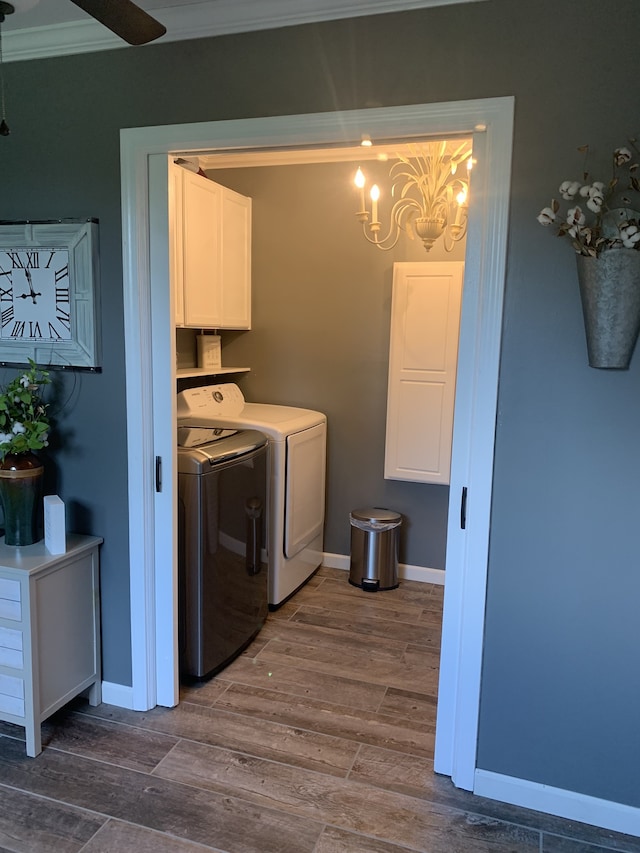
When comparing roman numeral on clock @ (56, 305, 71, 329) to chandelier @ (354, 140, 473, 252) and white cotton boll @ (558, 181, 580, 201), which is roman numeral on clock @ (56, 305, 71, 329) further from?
white cotton boll @ (558, 181, 580, 201)

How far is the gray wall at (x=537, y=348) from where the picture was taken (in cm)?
174

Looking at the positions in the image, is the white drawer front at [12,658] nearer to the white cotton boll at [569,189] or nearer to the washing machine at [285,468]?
the washing machine at [285,468]

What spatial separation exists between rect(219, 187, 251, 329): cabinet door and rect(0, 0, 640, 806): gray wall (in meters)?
1.39

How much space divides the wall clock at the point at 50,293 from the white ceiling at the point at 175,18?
2.02 feet

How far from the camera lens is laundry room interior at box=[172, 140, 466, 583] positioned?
3.74 m

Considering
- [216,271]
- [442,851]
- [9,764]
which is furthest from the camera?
[216,271]

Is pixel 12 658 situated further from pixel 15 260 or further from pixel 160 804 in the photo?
pixel 15 260

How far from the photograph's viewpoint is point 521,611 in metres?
1.96

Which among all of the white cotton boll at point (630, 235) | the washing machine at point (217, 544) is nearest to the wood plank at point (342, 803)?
the washing machine at point (217, 544)

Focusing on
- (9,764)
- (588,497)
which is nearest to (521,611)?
(588,497)

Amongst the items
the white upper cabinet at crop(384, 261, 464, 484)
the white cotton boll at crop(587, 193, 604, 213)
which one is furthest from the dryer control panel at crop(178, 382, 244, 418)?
the white cotton boll at crop(587, 193, 604, 213)

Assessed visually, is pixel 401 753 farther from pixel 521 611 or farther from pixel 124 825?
pixel 124 825

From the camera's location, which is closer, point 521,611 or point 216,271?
point 521,611

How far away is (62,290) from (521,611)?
6.56ft
